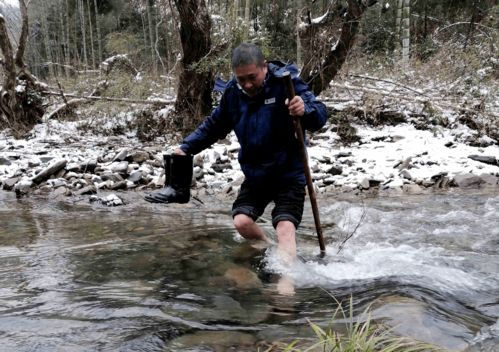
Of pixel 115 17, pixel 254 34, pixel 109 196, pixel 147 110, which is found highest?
pixel 115 17

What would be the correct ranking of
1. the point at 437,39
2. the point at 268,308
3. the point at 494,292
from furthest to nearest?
the point at 437,39 < the point at 494,292 < the point at 268,308

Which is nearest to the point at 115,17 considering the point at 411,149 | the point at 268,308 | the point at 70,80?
the point at 70,80

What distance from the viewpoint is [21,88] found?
11203 millimetres

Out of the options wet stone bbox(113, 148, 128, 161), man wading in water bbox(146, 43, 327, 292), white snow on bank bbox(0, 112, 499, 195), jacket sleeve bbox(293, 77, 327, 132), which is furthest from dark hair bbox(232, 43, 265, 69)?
wet stone bbox(113, 148, 128, 161)

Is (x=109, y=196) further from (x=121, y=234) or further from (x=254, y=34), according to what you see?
(x=254, y=34)

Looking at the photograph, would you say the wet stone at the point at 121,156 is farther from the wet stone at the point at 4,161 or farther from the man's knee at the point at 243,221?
the man's knee at the point at 243,221

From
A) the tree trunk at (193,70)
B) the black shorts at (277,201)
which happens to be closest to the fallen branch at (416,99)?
the tree trunk at (193,70)

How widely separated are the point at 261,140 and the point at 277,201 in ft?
1.61

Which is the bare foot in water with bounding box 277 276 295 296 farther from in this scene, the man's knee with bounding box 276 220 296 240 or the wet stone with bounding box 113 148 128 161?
the wet stone with bounding box 113 148 128 161

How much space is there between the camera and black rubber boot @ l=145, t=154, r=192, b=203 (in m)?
3.94

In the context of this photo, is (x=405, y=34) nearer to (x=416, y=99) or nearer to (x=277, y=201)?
(x=416, y=99)

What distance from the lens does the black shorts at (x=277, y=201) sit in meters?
3.59

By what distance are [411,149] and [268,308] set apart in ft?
21.9

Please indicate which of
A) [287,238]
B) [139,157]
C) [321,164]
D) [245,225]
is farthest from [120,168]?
[287,238]
